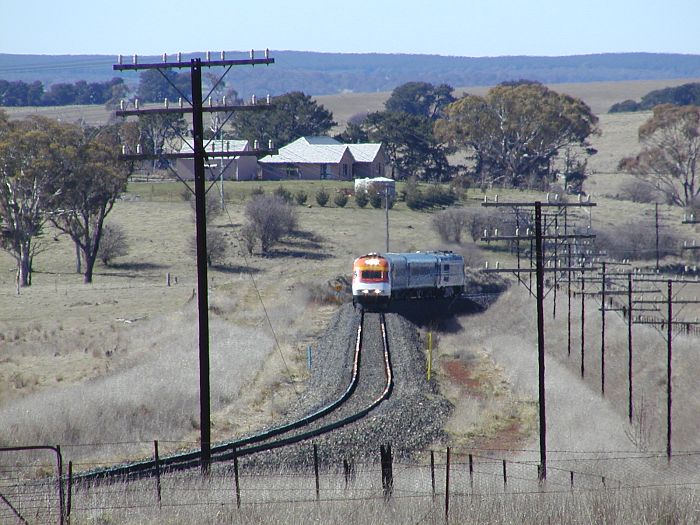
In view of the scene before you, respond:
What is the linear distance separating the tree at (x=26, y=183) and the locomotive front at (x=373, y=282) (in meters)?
22.5

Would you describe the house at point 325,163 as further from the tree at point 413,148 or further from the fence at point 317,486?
the fence at point 317,486

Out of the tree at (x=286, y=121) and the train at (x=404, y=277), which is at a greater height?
the tree at (x=286, y=121)

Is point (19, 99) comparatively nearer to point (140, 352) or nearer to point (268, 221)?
point (268, 221)

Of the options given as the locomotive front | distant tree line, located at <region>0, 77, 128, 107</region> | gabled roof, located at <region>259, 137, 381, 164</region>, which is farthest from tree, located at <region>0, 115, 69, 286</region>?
distant tree line, located at <region>0, 77, 128, 107</region>

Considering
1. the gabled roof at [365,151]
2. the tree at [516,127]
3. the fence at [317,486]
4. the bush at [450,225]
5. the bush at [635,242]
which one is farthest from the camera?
the gabled roof at [365,151]

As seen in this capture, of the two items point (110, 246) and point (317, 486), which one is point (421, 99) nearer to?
point (110, 246)

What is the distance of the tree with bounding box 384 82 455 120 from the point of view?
15388 cm

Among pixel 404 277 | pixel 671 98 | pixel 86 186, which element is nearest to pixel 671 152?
pixel 86 186

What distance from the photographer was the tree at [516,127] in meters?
96.0

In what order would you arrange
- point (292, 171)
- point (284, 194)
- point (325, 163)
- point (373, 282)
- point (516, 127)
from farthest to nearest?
point (292, 171) → point (516, 127) → point (325, 163) → point (284, 194) → point (373, 282)

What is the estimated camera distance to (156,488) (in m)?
16.8

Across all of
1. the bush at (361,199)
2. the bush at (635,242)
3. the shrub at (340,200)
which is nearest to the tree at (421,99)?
the shrub at (340,200)

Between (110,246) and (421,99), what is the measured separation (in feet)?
320

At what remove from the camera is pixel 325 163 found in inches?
3797
